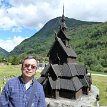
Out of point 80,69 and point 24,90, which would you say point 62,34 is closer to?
point 80,69

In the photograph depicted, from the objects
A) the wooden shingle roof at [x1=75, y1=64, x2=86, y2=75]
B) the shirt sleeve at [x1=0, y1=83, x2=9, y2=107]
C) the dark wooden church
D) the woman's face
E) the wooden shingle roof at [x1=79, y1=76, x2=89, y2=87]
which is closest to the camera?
the shirt sleeve at [x1=0, y1=83, x2=9, y2=107]

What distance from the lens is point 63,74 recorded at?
33.0 m

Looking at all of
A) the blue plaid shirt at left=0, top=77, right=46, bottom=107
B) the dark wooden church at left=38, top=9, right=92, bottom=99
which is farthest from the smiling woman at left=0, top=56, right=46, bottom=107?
the dark wooden church at left=38, top=9, right=92, bottom=99

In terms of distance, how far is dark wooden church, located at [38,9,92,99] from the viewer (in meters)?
31.9

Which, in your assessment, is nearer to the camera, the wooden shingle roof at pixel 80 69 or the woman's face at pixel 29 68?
the woman's face at pixel 29 68

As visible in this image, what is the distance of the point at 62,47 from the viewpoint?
3450 centimetres

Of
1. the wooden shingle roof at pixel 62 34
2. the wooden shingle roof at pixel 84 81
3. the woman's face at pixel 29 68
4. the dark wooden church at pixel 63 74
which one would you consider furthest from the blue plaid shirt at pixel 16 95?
the wooden shingle roof at pixel 62 34

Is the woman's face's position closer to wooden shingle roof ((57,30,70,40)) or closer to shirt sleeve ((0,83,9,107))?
shirt sleeve ((0,83,9,107))

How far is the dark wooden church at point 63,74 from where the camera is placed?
105 ft

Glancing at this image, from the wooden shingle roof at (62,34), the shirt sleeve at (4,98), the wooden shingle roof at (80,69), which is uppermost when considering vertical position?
the wooden shingle roof at (62,34)

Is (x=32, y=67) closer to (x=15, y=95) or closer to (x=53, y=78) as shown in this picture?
(x=15, y=95)

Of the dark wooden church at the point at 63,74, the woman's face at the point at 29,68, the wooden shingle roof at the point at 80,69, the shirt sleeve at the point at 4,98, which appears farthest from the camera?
the wooden shingle roof at the point at 80,69

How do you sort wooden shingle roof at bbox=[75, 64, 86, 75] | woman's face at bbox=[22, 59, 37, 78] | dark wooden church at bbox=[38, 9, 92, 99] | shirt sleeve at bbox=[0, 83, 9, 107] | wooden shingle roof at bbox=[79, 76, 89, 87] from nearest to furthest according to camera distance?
1. shirt sleeve at bbox=[0, 83, 9, 107]
2. woman's face at bbox=[22, 59, 37, 78]
3. dark wooden church at bbox=[38, 9, 92, 99]
4. wooden shingle roof at bbox=[79, 76, 89, 87]
5. wooden shingle roof at bbox=[75, 64, 86, 75]

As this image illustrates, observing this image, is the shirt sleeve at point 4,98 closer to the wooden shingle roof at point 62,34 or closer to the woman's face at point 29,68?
the woman's face at point 29,68
